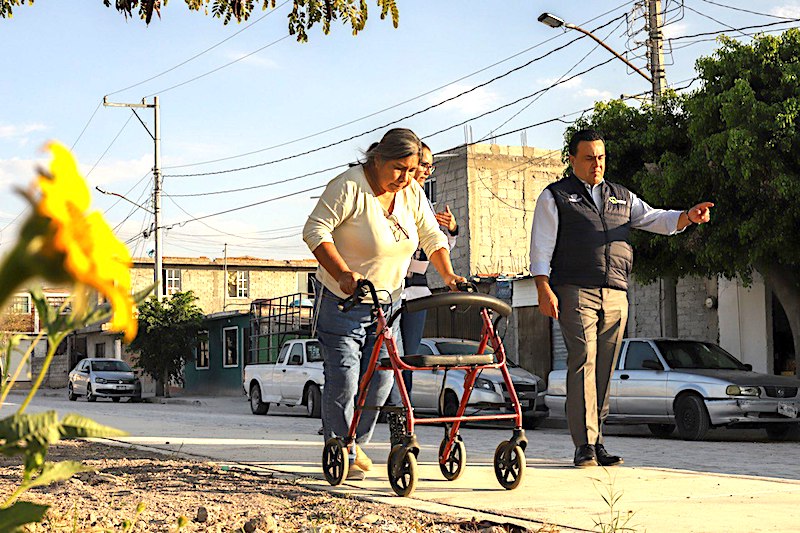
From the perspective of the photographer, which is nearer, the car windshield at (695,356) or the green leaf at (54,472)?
the green leaf at (54,472)

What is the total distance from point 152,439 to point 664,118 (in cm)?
1154

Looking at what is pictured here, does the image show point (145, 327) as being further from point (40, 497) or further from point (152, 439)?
point (40, 497)

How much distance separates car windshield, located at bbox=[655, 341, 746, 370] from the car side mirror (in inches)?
5.5

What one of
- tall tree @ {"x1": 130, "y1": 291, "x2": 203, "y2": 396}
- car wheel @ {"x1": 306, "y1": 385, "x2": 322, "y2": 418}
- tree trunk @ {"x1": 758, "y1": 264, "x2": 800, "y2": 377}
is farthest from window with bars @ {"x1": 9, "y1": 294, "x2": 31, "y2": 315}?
tall tree @ {"x1": 130, "y1": 291, "x2": 203, "y2": 396}

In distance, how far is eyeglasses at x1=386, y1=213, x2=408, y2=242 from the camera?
598 cm

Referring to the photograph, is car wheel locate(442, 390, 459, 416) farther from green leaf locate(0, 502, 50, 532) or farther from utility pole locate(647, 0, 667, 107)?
Result: green leaf locate(0, 502, 50, 532)

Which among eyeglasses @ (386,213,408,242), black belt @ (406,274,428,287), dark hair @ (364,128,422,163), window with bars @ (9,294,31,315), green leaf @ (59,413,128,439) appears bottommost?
green leaf @ (59,413,128,439)

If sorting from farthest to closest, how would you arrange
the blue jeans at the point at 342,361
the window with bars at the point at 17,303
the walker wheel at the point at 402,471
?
the blue jeans at the point at 342,361
the walker wheel at the point at 402,471
the window with bars at the point at 17,303

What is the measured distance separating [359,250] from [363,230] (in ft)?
0.41

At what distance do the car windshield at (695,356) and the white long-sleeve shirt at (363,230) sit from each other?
875 cm

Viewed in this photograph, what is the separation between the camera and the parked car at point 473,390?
1611cm

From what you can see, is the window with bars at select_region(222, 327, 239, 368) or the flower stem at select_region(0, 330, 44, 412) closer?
the flower stem at select_region(0, 330, 44, 412)

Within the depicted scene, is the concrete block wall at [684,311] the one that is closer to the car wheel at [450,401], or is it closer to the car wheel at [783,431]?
the car wheel at [450,401]

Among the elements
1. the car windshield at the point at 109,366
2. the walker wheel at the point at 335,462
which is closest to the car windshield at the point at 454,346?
the walker wheel at the point at 335,462
